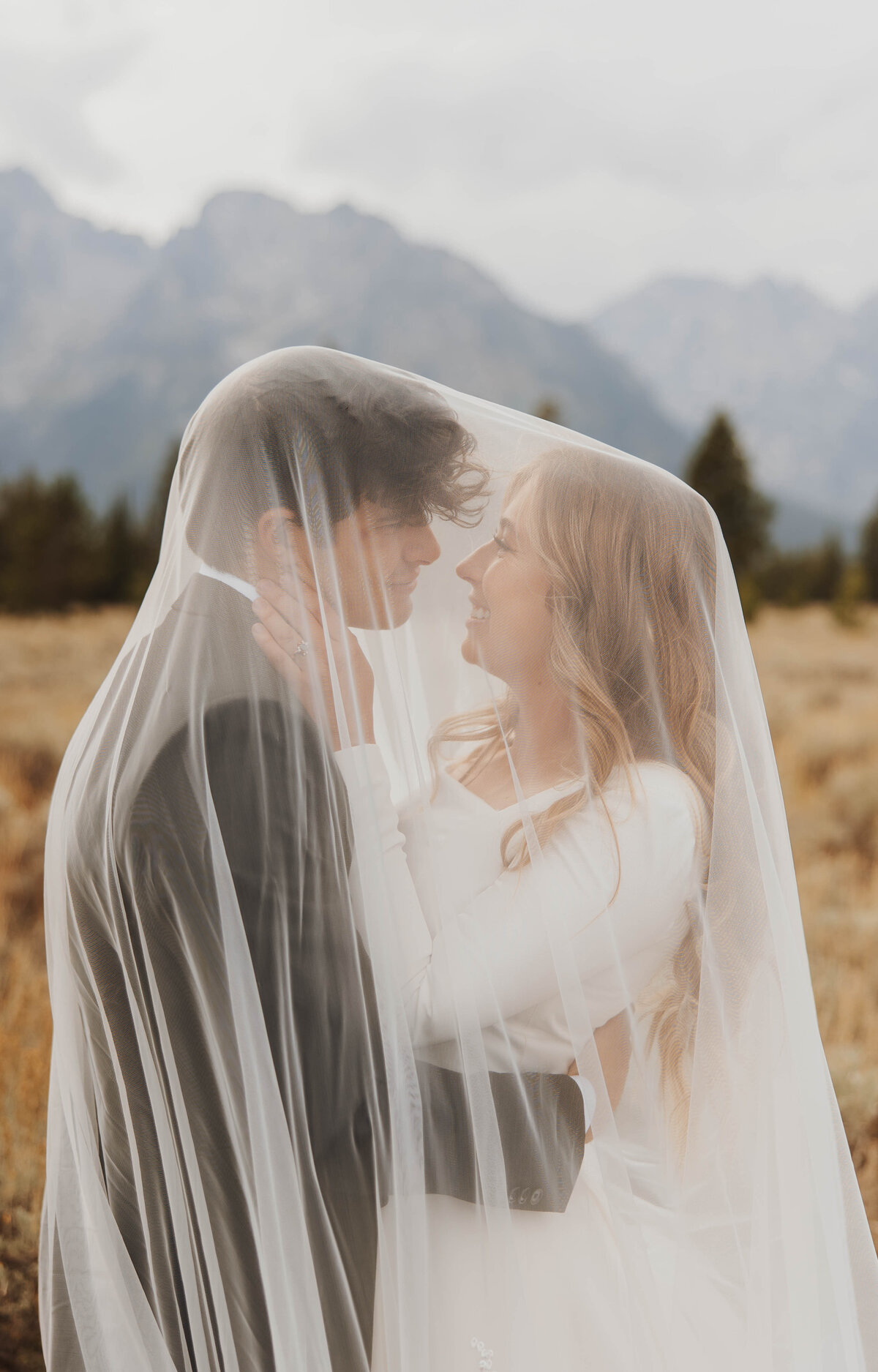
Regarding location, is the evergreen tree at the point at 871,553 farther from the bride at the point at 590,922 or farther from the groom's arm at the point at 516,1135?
the groom's arm at the point at 516,1135

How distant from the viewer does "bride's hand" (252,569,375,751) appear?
131cm

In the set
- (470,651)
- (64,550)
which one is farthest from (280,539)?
(64,550)

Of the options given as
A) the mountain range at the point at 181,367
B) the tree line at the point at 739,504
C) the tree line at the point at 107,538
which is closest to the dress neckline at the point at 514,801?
the tree line at the point at 107,538

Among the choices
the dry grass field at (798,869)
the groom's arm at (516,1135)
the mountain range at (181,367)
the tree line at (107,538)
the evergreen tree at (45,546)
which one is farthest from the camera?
the mountain range at (181,367)

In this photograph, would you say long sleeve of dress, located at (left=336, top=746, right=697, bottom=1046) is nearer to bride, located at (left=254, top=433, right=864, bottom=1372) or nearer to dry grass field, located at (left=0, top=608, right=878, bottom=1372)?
bride, located at (left=254, top=433, right=864, bottom=1372)

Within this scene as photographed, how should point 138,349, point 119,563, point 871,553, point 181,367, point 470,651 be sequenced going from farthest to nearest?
1. point 138,349
2. point 181,367
3. point 871,553
4. point 119,563
5. point 470,651

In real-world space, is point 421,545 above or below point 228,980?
above

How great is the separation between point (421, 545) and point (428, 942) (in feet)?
1.99

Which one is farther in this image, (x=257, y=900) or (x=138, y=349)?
(x=138, y=349)

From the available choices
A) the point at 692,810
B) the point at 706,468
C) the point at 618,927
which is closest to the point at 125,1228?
the point at 618,927

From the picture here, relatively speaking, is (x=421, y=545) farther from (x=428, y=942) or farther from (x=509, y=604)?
(x=428, y=942)

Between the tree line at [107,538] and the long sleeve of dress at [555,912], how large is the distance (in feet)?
62.7

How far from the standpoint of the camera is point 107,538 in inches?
952

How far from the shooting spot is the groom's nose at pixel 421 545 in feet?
4.67
